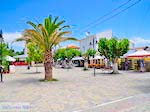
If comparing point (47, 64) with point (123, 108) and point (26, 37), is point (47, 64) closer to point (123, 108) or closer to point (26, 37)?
point (26, 37)

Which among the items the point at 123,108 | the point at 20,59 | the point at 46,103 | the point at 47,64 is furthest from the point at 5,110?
the point at 20,59

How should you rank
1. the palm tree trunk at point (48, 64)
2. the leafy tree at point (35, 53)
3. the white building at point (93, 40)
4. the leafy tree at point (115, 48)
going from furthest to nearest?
the white building at point (93, 40)
the leafy tree at point (35, 53)
the leafy tree at point (115, 48)
the palm tree trunk at point (48, 64)

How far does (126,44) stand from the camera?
3038 centimetres

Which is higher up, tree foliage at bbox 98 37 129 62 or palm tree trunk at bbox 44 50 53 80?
tree foliage at bbox 98 37 129 62

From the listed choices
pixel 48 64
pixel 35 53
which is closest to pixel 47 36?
pixel 48 64

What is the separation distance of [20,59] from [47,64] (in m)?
74.6

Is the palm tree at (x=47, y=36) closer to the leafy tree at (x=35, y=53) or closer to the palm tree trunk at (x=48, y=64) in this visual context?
the palm tree trunk at (x=48, y=64)

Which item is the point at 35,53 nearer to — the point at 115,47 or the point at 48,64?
the point at 115,47

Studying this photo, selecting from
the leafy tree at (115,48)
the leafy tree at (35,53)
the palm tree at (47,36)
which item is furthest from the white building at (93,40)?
the palm tree at (47,36)

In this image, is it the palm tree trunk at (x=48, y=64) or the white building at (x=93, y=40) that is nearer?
the palm tree trunk at (x=48, y=64)

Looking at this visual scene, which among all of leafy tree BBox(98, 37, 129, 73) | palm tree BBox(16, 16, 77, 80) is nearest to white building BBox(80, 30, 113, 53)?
leafy tree BBox(98, 37, 129, 73)

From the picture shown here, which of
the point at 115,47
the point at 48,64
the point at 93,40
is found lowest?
the point at 48,64

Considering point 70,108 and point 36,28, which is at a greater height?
point 36,28

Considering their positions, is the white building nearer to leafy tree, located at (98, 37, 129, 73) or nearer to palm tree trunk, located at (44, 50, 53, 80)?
leafy tree, located at (98, 37, 129, 73)
